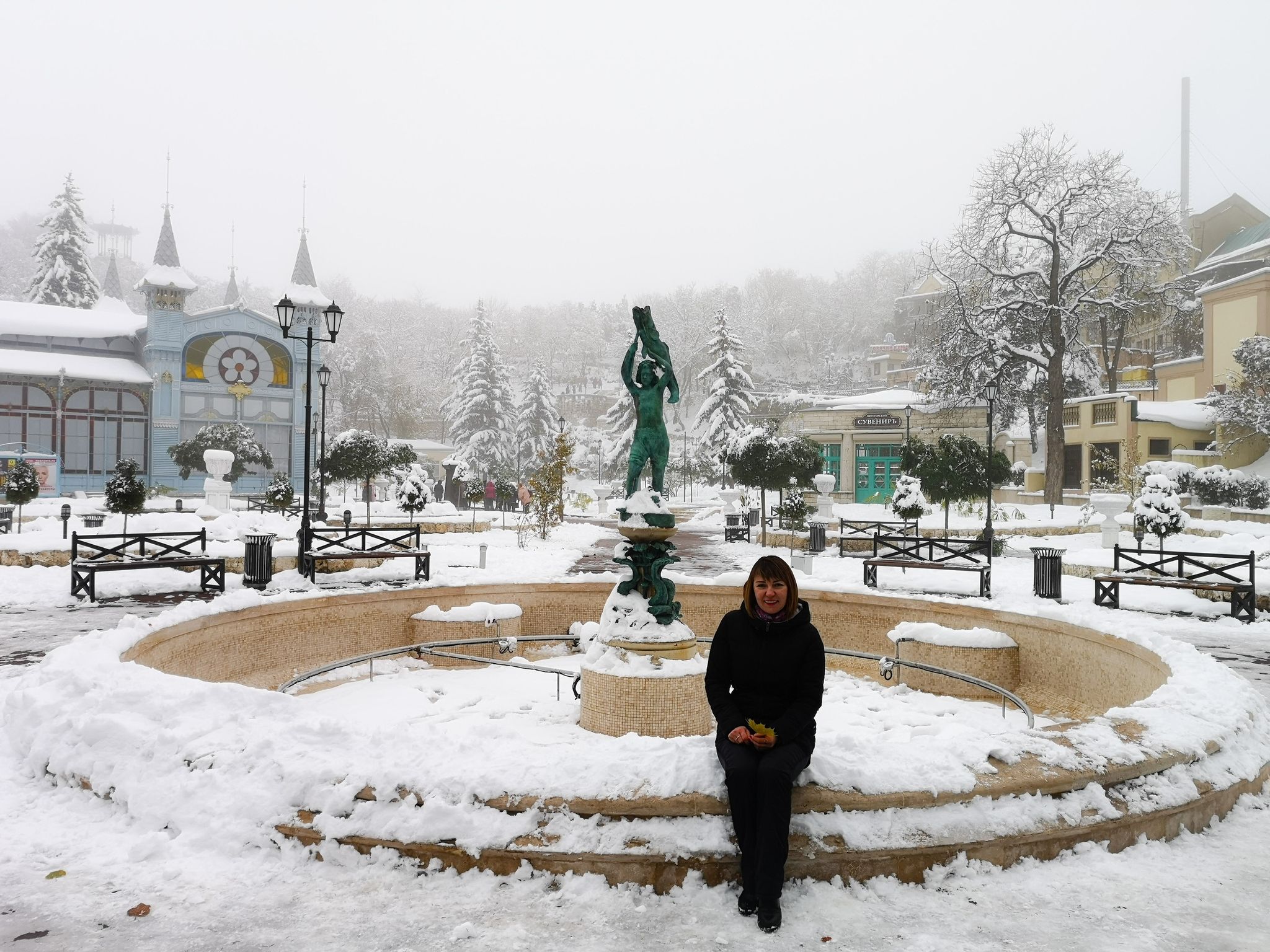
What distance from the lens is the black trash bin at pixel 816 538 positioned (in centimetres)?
2166

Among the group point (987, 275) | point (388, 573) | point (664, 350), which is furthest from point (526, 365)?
point (664, 350)

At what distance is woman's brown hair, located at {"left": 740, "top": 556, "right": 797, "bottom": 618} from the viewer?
394 cm

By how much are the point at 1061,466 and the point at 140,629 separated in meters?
34.4

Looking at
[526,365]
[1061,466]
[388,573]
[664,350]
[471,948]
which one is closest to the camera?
[471,948]

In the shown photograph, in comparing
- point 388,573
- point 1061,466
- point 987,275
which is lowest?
point 388,573

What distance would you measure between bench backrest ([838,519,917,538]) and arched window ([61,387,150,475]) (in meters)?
36.0

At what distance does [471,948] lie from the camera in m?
3.07

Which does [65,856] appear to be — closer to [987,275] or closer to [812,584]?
[812,584]

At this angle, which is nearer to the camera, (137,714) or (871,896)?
(871,896)

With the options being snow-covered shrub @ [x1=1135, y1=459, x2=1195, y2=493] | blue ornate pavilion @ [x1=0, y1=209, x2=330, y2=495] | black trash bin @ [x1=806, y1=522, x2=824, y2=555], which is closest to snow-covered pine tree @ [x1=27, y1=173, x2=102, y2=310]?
blue ornate pavilion @ [x1=0, y1=209, x2=330, y2=495]

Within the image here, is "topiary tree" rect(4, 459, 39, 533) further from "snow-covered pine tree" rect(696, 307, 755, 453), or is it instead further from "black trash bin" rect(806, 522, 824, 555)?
"snow-covered pine tree" rect(696, 307, 755, 453)

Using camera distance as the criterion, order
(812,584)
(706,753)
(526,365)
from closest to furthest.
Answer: (706,753), (812,584), (526,365)

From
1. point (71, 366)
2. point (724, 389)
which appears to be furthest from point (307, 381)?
point (724, 389)

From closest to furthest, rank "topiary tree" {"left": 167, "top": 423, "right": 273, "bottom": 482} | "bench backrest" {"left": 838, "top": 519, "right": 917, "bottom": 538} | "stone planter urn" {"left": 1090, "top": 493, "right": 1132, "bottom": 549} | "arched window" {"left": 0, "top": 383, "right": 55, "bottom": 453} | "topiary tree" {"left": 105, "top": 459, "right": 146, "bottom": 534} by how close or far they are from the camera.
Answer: "topiary tree" {"left": 105, "top": 459, "right": 146, "bottom": 534}, "stone planter urn" {"left": 1090, "top": 493, "right": 1132, "bottom": 549}, "bench backrest" {"left": 838, "top": 519, "right": 917, "bottom": 538}, "topiary tree" {"left": 167, "top": 423, "right": 273, "bottom": 482}, "arched window" {"left": 0, "top": 383, "right": 55, "bottom": 453}
